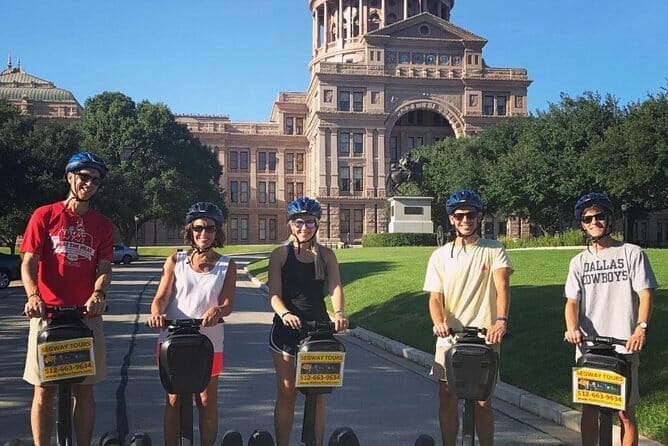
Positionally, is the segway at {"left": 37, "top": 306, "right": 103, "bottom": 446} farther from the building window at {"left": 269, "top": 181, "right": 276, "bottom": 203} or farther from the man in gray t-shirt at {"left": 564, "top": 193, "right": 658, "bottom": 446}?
the building window at {"left": 269, "top": 181, "right": 276, "bottom": 203}

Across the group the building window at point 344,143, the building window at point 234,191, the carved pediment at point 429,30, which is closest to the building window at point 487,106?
the carved pediment at point 429,30

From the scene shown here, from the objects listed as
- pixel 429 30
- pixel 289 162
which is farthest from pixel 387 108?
pixel 289 162

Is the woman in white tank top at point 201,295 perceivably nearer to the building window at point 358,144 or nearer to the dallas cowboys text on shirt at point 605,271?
the dallas cowboys text on shirt at point 605,271

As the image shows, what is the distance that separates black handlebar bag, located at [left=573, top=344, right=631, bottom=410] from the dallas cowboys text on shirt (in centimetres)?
52

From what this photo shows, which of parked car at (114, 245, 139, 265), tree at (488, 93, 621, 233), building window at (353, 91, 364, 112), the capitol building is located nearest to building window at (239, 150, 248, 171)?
the capitol building

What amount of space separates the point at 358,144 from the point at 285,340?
236 feet

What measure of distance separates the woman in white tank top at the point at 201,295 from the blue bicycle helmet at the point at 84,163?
723 mm

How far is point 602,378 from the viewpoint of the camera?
4258 millimetres

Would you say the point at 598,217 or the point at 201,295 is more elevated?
the point at 598,217

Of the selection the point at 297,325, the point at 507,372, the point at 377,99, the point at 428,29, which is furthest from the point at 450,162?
the point at 297,325

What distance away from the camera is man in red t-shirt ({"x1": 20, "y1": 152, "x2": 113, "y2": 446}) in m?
4.51

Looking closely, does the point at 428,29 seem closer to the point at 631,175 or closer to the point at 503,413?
the point at 631,175

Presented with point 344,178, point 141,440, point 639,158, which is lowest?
point 141,440

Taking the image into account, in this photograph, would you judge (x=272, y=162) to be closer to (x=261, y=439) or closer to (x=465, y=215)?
(x=465, y=215)
